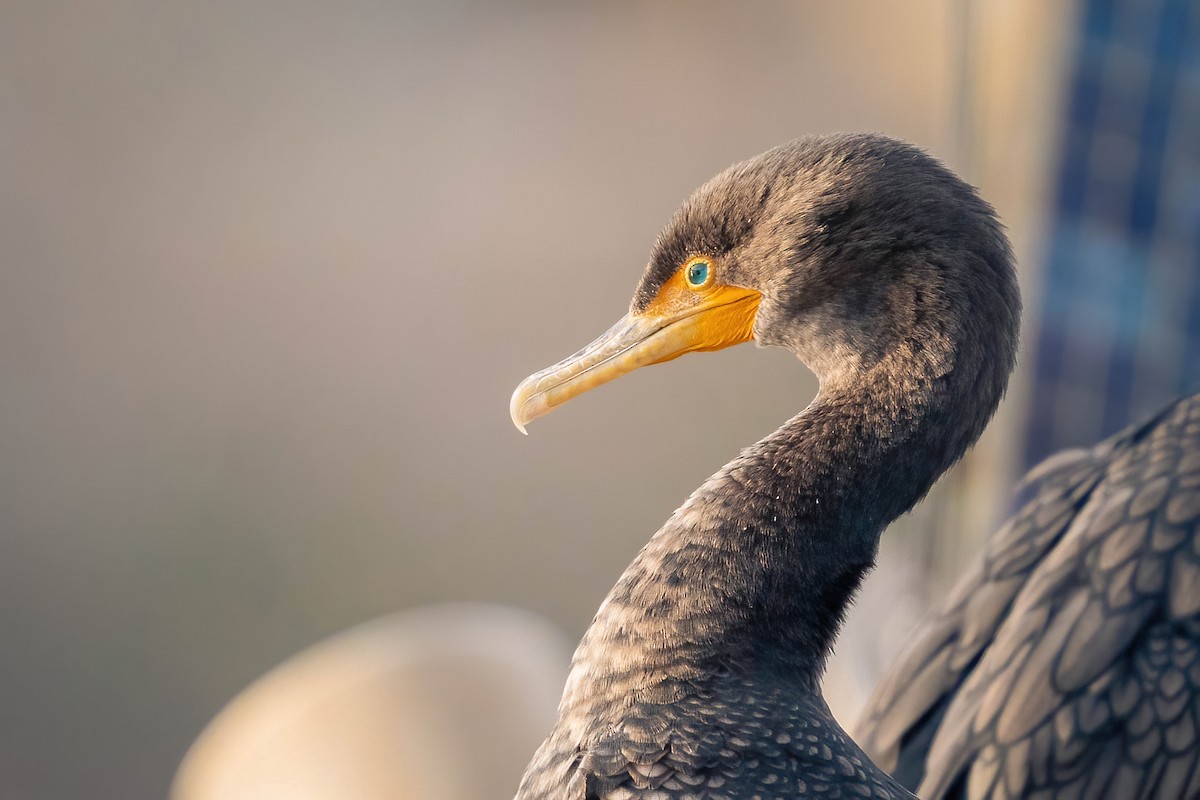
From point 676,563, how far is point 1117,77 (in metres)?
2.58

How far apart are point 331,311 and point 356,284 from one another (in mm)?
157

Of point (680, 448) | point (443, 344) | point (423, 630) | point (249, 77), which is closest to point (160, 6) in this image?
point (249, 77)

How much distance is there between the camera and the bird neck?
93 centimetres

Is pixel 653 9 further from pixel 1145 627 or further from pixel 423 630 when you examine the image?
pixel 1145 627

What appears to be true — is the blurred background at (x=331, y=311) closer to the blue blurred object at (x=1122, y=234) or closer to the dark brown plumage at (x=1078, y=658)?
the blue blurred object at (x=1122, y=234)

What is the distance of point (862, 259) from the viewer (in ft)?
3.22

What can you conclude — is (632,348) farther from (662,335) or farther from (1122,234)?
(1122,234)

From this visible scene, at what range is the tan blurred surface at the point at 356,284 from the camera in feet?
14.7

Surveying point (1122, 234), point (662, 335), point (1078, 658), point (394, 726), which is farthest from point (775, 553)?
point (1122, 234)

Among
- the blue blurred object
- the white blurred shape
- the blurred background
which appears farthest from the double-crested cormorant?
the blurred background

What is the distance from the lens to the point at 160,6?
15.6ft

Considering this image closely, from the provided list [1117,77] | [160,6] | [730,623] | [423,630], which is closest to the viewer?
[730,623]

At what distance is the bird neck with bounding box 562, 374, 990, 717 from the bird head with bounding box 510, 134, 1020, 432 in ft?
0.13

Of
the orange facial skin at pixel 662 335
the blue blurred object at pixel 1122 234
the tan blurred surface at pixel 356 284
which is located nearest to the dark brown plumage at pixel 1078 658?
the orange facial skin at pixel 662 335
